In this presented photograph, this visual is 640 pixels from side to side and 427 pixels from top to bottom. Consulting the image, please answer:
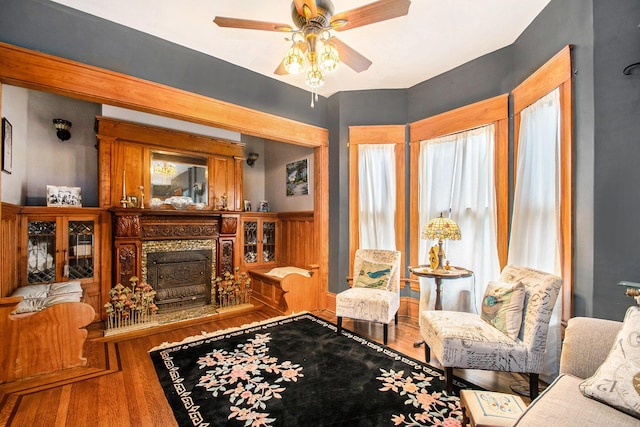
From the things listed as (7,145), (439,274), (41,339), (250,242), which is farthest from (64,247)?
(439,274)

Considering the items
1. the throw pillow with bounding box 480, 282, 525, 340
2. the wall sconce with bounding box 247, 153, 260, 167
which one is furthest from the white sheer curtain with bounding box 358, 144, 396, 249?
the wall sconce with bounding box 247, 153, 260, 167

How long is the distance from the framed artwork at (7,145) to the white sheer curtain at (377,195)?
12.4 ft

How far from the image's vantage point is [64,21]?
7.70 feet

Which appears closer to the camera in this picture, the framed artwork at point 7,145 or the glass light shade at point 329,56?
the glass light shade at point 329,56

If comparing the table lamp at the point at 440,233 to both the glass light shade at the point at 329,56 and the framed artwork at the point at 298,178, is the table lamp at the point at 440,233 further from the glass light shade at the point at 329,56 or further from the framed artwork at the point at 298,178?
the framed artwork at the point at 298,178

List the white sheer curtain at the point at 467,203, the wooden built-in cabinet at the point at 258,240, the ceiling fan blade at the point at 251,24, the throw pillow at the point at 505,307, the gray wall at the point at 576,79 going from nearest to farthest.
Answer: the gray wall at the point at 576,79, the ceiling fan blade at the point at 251,24, the throw pillow at the point at 505,307, the white sheer curtain at the point at 467,203, the wooden built-in cabinet at the point at 258,240

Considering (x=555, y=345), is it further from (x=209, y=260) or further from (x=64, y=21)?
(x=64, y=21)

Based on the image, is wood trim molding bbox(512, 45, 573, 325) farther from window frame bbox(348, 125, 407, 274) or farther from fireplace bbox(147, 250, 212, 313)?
fireplace bbox(147, 250, 212, 313)

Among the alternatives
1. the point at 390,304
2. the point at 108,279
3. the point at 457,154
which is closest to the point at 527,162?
the point at 457,154

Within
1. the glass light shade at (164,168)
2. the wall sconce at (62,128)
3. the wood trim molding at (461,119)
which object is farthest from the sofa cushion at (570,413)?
the wall sconce at (62,128)

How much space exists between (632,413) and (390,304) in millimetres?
1884

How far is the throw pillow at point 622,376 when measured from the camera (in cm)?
119

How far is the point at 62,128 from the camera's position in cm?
374

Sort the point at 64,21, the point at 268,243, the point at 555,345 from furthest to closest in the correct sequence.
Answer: the point at 268,243 < the point at 64,21 < the point at 555,345
